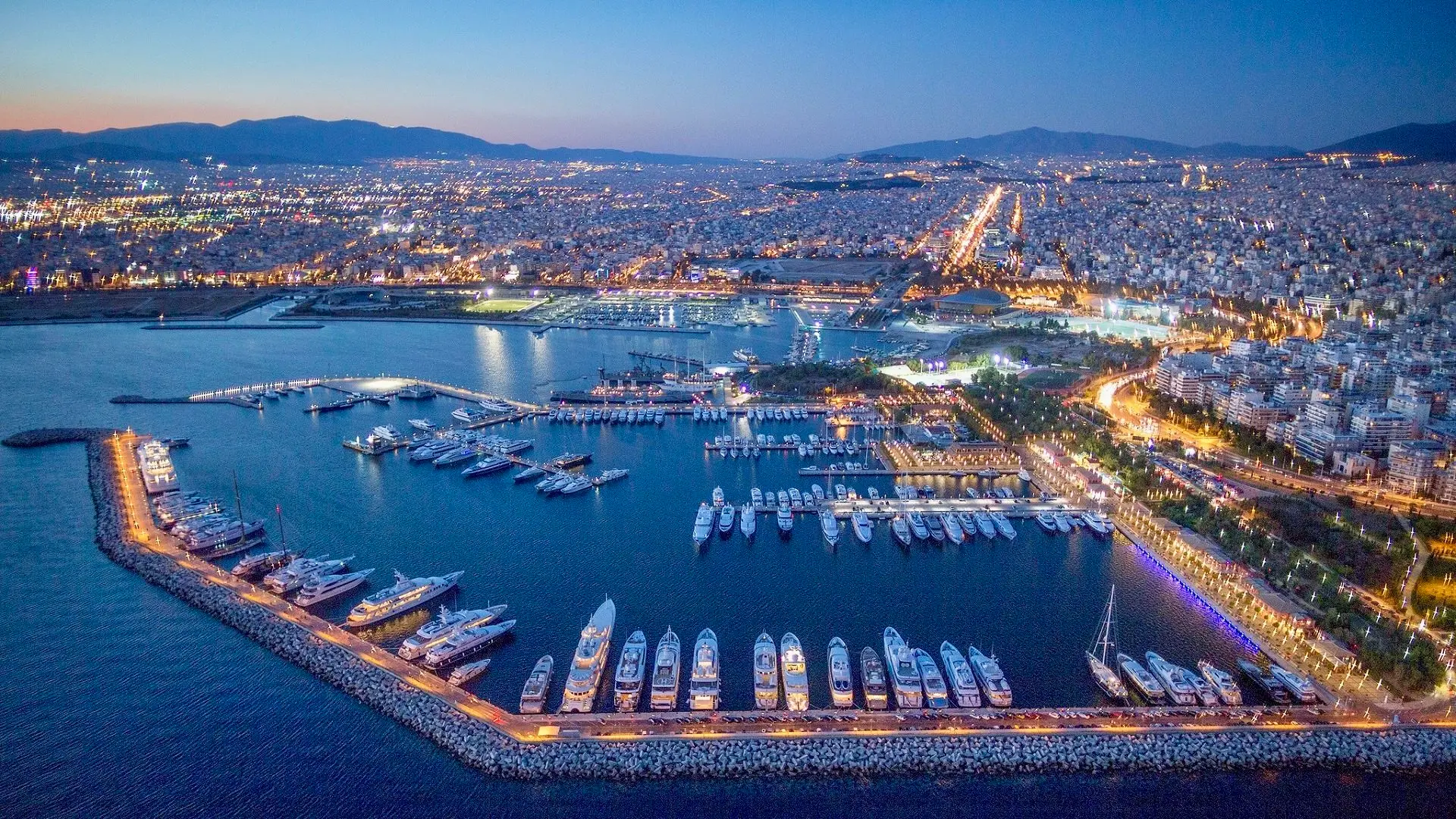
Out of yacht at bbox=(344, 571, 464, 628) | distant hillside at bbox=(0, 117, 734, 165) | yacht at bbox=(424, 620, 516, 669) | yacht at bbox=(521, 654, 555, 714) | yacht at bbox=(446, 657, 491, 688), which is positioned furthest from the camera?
distant hillside at bbox=(0, 117, 734, 165)

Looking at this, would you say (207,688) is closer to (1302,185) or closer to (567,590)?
(567,590)

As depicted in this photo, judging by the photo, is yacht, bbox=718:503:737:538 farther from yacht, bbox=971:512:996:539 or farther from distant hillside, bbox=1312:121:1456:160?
distant hillside, bbox=1312:121:1456:160

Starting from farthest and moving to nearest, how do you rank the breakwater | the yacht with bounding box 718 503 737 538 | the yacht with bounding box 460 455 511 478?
the yacht with bounding box 460 455 511 478, the yacht with bounding box 718 503 737 538, the breakwater

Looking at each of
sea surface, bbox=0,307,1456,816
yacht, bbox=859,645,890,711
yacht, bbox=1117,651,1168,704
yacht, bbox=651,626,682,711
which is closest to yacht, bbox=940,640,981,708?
sea surface, bbox=0,307,1456,816

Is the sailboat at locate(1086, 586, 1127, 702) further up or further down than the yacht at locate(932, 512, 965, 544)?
further down

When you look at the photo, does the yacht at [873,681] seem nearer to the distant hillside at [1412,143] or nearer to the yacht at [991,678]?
the yacht at [991,678]

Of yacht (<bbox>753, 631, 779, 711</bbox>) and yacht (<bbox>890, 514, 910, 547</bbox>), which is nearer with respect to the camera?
yacht (<bbox>753, 631, 779, 711</bbox>)

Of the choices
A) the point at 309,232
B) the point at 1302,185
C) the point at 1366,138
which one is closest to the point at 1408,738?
the point at 309,232
